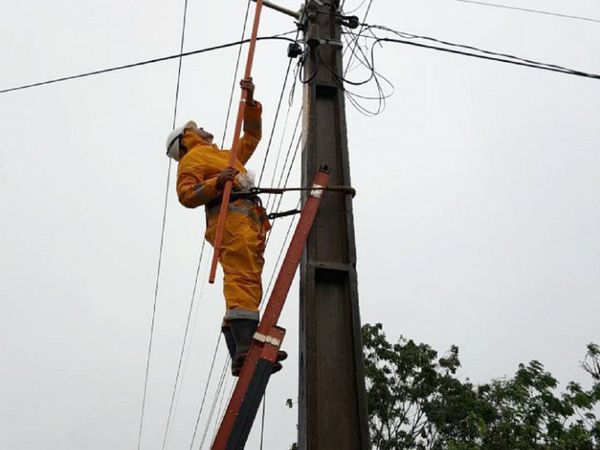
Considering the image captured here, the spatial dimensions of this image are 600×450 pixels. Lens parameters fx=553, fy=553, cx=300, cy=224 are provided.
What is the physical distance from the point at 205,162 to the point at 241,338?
1.26 meters

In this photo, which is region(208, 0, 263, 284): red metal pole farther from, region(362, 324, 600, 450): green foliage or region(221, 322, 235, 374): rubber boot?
region(362, 324, 600, 450): green foliage

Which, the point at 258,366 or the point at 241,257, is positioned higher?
the point at 241,257

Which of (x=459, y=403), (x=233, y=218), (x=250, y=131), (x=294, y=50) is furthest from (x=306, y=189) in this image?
(x=459, y=403)

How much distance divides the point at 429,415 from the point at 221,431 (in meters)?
13.8

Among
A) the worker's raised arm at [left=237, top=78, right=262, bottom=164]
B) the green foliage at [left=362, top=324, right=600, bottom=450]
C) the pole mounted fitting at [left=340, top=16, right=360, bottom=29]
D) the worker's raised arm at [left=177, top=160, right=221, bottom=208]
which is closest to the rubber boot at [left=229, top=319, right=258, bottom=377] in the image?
the worker's raised arm at [left=177, top=160, right=221, bottom=208]

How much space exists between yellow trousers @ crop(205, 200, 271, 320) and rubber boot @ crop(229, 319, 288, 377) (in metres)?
0.03

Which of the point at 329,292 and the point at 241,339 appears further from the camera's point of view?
the point at 329,292

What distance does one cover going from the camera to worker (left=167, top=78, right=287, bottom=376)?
9.87 feet

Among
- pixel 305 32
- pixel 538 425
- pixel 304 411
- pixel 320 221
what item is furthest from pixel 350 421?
pixel 538 425

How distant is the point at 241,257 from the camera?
3.17 meters

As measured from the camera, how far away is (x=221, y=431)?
261 cm

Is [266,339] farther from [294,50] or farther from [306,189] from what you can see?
[294,50]

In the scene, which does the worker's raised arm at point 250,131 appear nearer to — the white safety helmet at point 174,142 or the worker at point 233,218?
the worker at point 233,218

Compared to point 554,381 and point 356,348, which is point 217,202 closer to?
point 356,348
